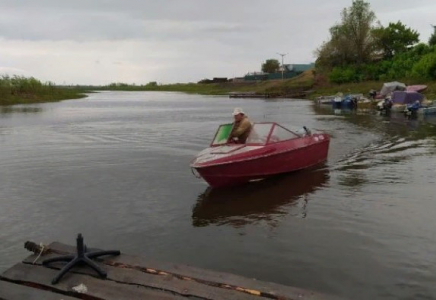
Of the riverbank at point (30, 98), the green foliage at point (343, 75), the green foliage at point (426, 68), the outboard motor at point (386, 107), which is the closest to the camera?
the outboard motor at point (386, 107)

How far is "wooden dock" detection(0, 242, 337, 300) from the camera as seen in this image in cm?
466

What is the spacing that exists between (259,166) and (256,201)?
1.48 metres

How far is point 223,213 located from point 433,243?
430cm

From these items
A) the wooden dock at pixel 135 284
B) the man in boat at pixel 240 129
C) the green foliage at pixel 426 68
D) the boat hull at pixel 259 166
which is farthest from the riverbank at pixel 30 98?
the wooden dock at pixel 135 284

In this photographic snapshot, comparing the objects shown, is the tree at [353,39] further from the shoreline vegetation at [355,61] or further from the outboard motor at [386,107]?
the outboard motor at [386,107]

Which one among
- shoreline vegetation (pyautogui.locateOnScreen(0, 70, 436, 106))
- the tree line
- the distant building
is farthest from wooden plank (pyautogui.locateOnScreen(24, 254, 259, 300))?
the distant building

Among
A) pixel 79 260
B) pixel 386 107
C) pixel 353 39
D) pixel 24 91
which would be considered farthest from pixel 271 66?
pixel 79 260

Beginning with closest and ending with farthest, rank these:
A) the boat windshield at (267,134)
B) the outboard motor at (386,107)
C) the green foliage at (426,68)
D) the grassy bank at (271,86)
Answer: the boat windshield at (267,134) → the outboard motor at (386,107) → the green foliage at (426,68) → the grassy bank at (271,86)

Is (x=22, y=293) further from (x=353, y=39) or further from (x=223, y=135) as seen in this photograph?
(x=353, y=39)

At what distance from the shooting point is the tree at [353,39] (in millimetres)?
77500

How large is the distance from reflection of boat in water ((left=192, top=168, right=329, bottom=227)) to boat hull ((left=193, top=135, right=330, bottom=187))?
0.83 ft

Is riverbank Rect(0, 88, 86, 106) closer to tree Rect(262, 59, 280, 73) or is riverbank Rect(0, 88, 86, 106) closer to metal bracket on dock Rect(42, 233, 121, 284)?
metal bracket on dock Rect(42, 233, 121, 284)

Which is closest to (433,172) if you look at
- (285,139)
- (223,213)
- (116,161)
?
(285,139)

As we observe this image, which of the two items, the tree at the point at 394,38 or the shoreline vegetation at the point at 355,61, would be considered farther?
the tree at the point at 394,38
